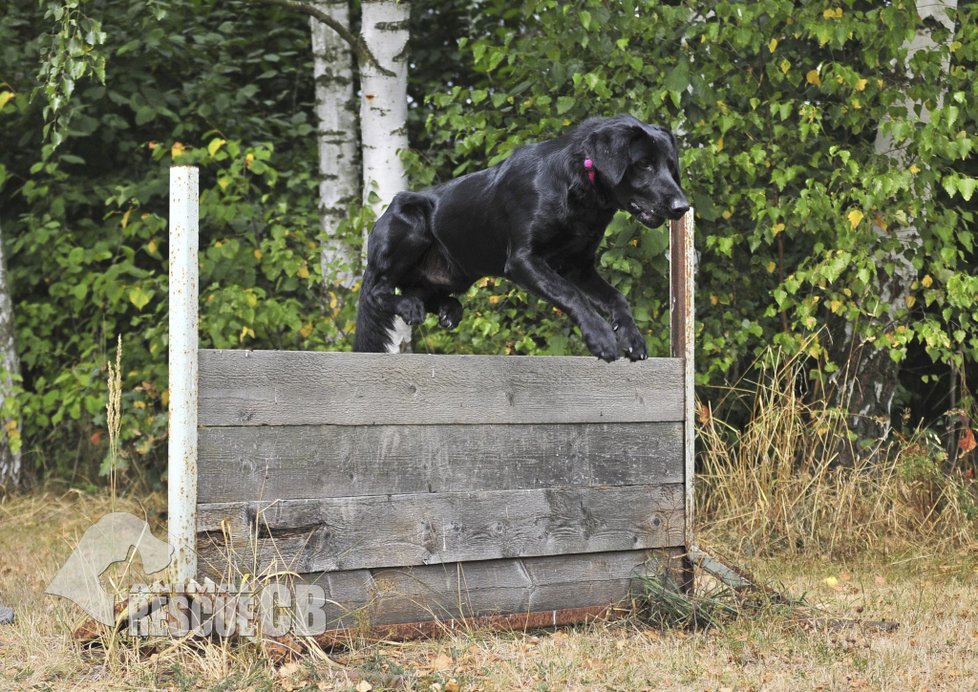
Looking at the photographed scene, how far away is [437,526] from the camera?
367 cm

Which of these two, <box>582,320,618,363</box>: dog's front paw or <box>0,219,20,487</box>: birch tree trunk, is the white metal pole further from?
<box>0,219,20,487</box>: birch tree trunk

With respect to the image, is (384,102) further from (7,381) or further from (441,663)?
(441,663)

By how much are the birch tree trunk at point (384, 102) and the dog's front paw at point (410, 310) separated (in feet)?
7.15

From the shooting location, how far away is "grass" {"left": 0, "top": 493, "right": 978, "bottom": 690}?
3.19 m

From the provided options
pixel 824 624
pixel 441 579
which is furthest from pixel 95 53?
pixel 824 624

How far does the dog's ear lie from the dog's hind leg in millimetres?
750

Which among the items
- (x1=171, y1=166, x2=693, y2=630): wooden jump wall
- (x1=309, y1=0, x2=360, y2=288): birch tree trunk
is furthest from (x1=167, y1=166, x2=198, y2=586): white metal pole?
(x1=309, y1=0, x2=360, y2=288): birch tree trunk

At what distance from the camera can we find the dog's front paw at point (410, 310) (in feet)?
12.8

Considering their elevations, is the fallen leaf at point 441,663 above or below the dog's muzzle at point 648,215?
below

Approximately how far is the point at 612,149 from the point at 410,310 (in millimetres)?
951

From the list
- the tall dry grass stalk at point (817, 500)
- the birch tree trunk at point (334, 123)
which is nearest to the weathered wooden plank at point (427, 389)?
the tall dry grass stalk at point (817, 500)

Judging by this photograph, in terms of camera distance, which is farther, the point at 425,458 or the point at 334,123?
the point at 334,123

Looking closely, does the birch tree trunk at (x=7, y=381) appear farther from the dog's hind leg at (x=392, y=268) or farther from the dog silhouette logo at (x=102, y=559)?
the dog's hind leg at (x=392, y=268)

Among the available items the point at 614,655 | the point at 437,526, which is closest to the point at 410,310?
the point at 437,526
